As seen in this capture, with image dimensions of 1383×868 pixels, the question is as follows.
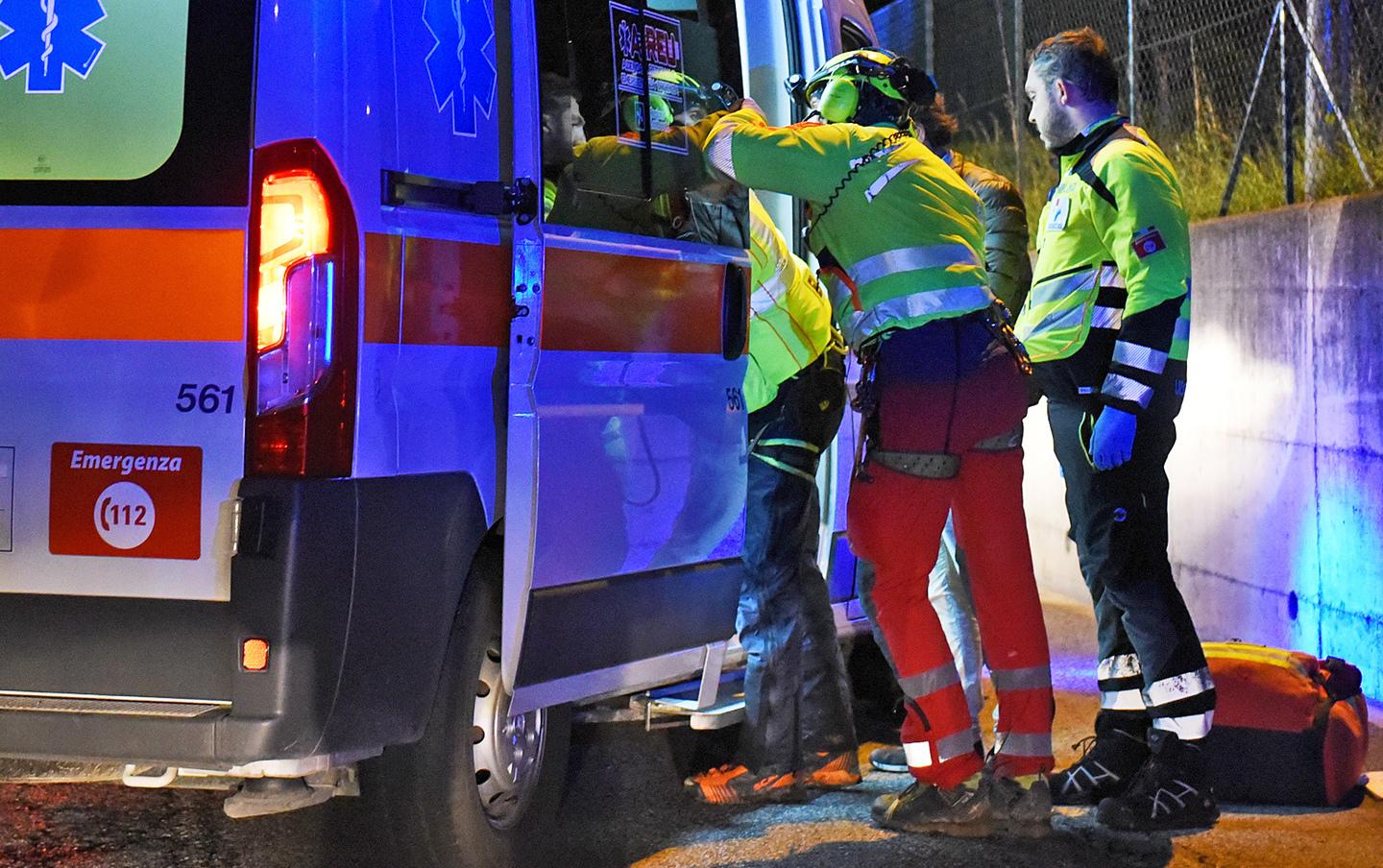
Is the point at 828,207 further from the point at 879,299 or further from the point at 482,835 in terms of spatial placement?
the point at 482,835

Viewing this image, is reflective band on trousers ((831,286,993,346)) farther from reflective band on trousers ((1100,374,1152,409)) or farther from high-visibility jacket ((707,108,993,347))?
reflective band on trousers ((1100,374,1152,409))

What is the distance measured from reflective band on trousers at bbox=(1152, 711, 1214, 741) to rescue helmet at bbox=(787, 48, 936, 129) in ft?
5.66

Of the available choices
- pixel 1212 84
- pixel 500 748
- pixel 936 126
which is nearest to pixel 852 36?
pixel 936 126

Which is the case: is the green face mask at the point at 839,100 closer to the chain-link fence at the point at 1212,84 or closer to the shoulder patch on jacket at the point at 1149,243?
the shoulder patch on jacket at the point at 1149,243

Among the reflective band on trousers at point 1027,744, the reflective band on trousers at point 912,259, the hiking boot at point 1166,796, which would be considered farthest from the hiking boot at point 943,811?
the reflective band on trousers at point 912,259

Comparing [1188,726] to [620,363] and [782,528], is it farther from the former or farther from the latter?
[620,363]

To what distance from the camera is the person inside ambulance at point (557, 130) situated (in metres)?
3.83

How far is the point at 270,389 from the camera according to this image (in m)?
3.24

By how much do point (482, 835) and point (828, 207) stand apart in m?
1.73

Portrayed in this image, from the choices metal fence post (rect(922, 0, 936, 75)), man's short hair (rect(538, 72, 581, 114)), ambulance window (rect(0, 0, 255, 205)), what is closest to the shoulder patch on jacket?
man's short hair (rect(538, 72, 581, 114))

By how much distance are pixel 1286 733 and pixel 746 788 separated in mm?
1463

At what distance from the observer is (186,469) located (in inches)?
128

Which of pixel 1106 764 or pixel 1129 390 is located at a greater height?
pixel 1129 390

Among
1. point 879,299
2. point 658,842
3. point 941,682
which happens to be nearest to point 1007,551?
point 941,682
